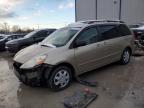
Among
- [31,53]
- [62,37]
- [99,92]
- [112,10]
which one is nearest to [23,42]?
[62,37]

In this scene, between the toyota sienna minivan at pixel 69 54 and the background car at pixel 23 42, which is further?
the background car at pixel 23 42

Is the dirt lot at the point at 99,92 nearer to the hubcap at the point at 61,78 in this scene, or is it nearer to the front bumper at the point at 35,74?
the hubcap at the point at 61,78

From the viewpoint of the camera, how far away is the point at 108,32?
6.00m

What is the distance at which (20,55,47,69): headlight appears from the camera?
433cm

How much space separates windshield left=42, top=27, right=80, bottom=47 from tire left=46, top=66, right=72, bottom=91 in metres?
0.72

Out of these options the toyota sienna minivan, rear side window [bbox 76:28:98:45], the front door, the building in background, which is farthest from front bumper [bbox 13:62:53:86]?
the building in background

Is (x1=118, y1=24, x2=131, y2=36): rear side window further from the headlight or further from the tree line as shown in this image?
the tree line

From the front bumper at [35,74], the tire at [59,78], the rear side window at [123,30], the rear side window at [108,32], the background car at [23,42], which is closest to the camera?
the front bumper at [35,74]

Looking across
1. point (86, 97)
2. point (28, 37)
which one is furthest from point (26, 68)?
point (28, 37)

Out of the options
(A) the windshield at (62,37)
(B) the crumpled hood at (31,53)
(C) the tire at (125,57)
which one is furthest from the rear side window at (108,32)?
(B) the crumpled hood at (31,53)

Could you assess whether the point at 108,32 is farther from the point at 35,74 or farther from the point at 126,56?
the point at 35,74

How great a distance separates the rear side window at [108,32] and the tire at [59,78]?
5.57 ft

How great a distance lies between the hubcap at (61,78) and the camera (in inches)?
179

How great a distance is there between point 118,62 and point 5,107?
4386 millimetres
